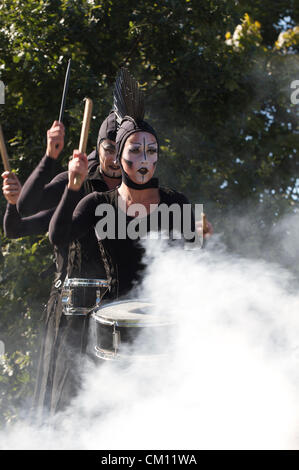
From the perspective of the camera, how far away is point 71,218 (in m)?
3.13

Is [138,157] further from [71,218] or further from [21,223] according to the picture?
[21,223]

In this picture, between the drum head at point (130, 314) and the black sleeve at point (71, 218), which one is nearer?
the drum head at point (130, 314)

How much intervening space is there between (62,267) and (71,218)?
836 mm

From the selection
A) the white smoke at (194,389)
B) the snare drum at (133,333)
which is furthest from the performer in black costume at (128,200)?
the snare drum at (133,333)

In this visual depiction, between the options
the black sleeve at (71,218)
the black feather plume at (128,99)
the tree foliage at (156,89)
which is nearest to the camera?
the black sleeve at (71,218)

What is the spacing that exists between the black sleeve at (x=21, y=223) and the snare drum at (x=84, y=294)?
0.49 meters

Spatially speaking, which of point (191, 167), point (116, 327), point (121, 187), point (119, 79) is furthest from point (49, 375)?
point (191, 167)

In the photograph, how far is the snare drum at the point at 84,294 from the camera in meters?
3.37

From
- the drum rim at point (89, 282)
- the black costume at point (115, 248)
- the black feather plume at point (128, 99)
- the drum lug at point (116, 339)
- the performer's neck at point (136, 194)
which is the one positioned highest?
the black feather plume at point (128, 99)

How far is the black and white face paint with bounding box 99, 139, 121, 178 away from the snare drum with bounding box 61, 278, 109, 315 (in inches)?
31.4

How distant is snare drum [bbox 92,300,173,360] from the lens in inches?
115

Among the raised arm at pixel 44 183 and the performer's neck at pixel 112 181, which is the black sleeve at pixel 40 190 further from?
the performer's neck at pixel 112 181

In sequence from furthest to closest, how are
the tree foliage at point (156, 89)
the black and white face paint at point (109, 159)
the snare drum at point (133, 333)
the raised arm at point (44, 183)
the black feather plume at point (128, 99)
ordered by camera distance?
the tree foliage at point (156, 89) → the black and white face paint at point (109, 159) → the black feather plume at point (128, 99) → the raised arm at point (44, 183) → the snare drum at point (133, 333)

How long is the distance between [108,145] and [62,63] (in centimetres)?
225
